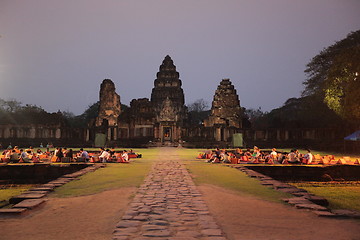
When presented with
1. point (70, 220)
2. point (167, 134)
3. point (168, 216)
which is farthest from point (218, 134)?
point (70, 220)

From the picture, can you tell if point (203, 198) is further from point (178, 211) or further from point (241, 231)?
point (241, 231)

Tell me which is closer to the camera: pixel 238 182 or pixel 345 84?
pixel 238 182

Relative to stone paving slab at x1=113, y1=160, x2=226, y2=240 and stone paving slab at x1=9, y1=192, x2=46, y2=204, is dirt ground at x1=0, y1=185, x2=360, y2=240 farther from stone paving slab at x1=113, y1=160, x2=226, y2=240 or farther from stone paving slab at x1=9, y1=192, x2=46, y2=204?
stone paving slab at x1=9, y1=192, x2=46, y2=204

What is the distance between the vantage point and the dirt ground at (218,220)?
229 inches

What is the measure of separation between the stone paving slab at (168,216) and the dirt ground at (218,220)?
0.73 ft

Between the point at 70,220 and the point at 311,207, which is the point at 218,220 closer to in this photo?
the point at 311,207

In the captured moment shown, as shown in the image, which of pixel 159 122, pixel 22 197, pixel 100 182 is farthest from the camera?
pixel 159 122

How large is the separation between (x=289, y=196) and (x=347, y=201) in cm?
253

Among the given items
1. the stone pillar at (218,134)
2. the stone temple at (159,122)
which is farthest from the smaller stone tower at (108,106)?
the stone pillar at (218,134)

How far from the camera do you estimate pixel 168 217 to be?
22.5 ft

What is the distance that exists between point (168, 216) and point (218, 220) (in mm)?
960

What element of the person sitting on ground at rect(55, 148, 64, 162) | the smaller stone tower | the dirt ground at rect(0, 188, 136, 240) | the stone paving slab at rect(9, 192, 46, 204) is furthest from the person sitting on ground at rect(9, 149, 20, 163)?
the smaller stone tower

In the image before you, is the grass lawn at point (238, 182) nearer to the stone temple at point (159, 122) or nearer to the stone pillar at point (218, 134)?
the stone pillar at point (218, 134)

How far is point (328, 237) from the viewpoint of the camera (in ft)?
18.7
